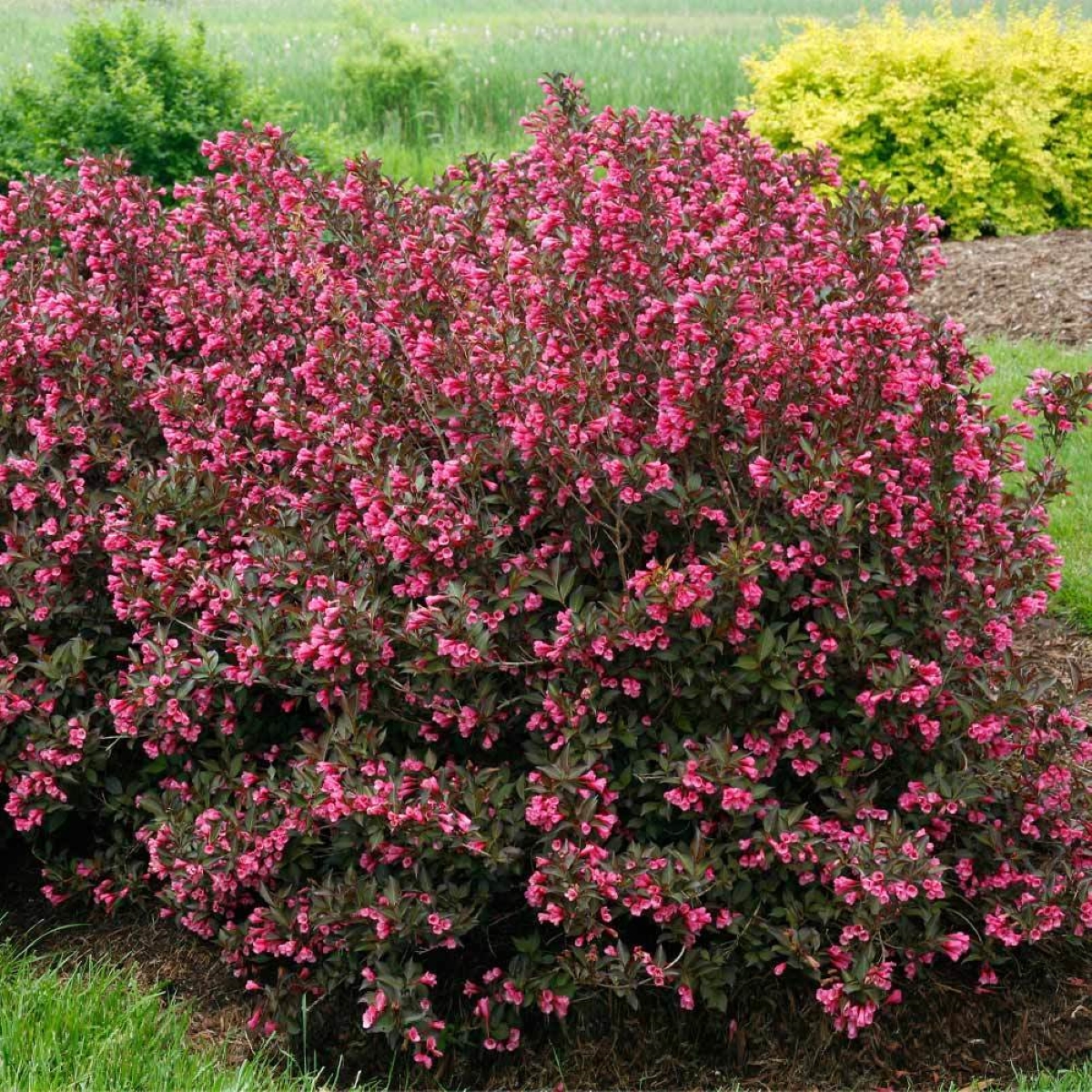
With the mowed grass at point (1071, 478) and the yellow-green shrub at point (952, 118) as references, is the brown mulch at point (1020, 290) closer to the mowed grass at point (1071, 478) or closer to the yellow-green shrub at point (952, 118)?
the mowed grass at point (1071, 478)

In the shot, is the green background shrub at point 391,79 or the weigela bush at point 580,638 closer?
the weigela bush at point 580,638

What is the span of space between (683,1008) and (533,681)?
0.83 m

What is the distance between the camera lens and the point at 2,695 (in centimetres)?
343

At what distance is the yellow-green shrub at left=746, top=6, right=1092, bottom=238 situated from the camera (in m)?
11.1

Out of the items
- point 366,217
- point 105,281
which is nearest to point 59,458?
point 105,281

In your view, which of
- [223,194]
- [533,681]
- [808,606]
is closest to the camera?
[533,681]

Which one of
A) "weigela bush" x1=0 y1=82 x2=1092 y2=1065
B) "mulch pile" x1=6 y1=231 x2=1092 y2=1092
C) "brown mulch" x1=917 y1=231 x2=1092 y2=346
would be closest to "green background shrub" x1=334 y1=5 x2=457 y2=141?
"brown mulch" x1=917 y1=231 x2=1092 y2=346

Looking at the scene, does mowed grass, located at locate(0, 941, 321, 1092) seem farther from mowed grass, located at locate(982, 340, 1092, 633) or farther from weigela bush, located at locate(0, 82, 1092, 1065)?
mowed grass, located at locate(982, 340, 1092, 633)

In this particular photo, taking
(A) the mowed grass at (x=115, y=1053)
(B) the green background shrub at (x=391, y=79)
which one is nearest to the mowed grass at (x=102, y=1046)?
(A) the mowed grass at (x=115, y=1053)

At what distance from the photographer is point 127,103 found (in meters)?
8.62

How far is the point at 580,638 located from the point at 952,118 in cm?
953

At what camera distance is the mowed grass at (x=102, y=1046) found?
9.68ft

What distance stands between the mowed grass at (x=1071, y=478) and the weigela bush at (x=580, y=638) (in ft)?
2.13

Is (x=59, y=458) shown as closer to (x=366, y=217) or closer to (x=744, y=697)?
(x=366, y=217)
